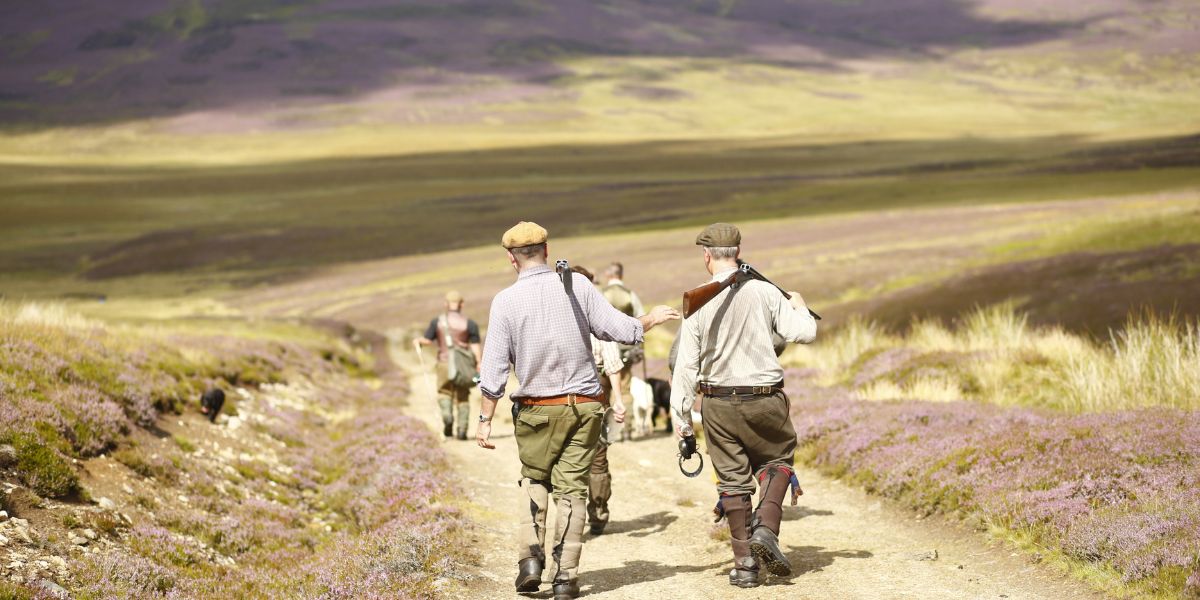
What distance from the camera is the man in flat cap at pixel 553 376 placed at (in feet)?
28.9

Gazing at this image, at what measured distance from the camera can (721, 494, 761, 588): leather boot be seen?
9.00 metres

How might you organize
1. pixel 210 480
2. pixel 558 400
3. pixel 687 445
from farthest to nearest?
pixel 210 480 → pixel 687 445 → pixel 558 400

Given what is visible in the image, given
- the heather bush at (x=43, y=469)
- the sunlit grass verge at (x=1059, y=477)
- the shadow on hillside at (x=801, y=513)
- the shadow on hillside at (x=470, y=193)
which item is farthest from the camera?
the shadow on hillside at (x=470, y=193)

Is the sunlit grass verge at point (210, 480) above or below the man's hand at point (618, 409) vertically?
below

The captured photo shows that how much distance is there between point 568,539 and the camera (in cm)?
886

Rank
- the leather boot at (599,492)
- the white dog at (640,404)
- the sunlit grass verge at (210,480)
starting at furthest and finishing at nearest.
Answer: the white dog at (640,404)
the leather boot at (599,492)
the sunlit grass verge at (210,480)

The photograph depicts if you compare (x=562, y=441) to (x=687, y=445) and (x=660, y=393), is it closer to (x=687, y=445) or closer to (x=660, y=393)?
(x=687, y=445)

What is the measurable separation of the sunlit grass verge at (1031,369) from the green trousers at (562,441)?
304 inches

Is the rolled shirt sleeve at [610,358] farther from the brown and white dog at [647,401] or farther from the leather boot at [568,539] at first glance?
the brown and white dog at [647,401]

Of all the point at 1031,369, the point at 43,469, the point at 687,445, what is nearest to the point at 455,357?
the point at 43,469


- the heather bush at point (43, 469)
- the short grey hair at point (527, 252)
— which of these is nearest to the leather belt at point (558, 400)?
the short grey hair at point (527, 252)

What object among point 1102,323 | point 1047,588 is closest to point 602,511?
point 1047,588

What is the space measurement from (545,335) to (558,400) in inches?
20.4

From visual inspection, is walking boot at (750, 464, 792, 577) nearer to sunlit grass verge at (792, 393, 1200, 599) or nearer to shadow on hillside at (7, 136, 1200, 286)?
sunlit grass verge at (792, 393, 1200, 599)
